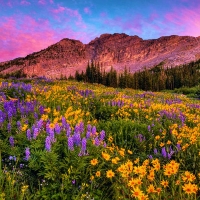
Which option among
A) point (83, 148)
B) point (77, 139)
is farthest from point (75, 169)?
point (77, 139)

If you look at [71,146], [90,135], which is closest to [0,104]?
[90,135]

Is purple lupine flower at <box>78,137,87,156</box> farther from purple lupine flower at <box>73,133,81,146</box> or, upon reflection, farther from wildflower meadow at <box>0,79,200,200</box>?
purple lupine flower at <box>73,133,81,146</box>

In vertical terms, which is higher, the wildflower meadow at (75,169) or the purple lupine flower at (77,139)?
the purple lupine flower at (77,139)

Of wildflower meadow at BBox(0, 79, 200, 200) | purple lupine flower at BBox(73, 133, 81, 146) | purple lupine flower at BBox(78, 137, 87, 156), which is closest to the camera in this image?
wildflower meadow at BBox(0, 79, 200, 200)

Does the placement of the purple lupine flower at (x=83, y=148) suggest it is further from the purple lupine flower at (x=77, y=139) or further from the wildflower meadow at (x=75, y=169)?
the purple lupine flower at (x=77, y=139)

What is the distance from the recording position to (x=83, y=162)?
3928mm

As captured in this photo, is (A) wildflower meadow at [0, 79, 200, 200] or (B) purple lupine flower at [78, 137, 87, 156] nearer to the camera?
(A) wildflower meadow at [0, 79, 200, 200]

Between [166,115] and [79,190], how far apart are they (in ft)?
16.6

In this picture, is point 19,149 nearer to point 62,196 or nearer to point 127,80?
point 62,196

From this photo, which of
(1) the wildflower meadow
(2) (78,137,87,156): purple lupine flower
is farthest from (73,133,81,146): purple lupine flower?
(2) (78,137,87,156): purple lupine flower

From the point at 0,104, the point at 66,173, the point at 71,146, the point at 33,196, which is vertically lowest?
the point at 33,196

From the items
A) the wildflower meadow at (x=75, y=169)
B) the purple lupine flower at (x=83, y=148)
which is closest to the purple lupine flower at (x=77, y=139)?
the wildflower meadow at (x=75, y=169)

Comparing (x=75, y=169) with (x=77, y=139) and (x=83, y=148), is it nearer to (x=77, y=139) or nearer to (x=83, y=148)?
(x=83, y=148)

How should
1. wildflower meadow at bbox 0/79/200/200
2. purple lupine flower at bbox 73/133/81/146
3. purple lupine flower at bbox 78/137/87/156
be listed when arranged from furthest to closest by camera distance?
purple lupine flower at bbox 73/133/81/146 < purple lupine flower at bbox 78/137/87/156 < wildflower meadow at bbox 0/79/200/200
